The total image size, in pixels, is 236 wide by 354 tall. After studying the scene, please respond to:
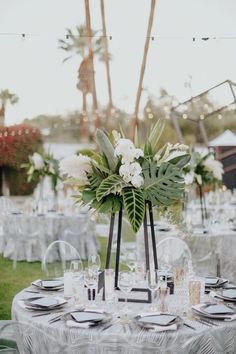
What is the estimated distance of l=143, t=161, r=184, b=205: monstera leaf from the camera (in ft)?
9.73

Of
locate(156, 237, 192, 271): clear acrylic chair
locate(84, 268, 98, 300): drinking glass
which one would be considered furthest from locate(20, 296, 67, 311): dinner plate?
locate(156, 237, 192, 271): clear acrylic chair

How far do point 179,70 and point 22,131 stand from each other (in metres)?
3.29

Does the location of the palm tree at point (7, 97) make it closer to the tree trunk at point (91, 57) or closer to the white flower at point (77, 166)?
the tree trunk at point (91, 57)

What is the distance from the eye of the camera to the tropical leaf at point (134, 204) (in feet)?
9.39

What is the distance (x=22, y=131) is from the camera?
35.0ft

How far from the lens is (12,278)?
6.45 m

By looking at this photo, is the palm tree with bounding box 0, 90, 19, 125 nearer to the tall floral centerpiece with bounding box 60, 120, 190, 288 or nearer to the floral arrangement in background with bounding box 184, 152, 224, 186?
the floral arrangement in background with bounding box 184, 152, 224, 186

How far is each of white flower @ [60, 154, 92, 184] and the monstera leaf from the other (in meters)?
0.32

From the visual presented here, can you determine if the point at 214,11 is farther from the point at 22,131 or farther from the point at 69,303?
the point at 69,303

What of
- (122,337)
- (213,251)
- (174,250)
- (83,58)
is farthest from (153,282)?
(83,58)

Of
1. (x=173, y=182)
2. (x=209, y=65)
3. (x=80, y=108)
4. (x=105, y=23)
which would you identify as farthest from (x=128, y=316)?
(x=80, y=108)

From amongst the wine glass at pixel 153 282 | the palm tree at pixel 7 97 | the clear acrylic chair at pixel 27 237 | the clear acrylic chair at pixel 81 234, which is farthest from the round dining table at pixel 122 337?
the palm tree at pixel 7 97

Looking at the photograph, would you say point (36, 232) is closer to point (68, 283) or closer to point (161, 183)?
point (68, 283)

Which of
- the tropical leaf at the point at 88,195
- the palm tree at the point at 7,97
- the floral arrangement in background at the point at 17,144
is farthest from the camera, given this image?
the floral arrangement in background at the point at 17,144
